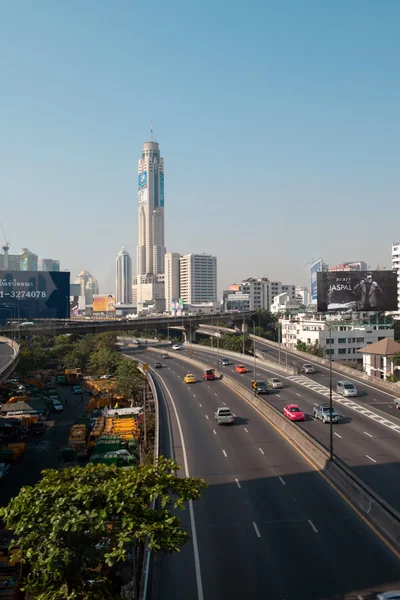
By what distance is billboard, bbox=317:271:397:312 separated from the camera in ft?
207

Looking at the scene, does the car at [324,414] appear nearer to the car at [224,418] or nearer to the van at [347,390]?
the car at [224,418]

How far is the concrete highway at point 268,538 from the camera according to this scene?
551 inches

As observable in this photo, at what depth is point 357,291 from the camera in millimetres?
64812

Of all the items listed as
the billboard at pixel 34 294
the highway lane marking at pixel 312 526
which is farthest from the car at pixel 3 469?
the highway lane marking at pixel 312 526

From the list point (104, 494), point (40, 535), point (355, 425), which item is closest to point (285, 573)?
point (104, 494)

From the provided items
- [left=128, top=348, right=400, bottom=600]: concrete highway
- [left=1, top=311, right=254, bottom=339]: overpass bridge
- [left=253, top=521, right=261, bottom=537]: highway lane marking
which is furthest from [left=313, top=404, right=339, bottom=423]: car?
[left=1, top=311, right=254, bottom=339]: overpass bridge

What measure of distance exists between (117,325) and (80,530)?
3532 inches

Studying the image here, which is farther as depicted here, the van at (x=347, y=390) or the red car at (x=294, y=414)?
the van at (x=347, y=390)

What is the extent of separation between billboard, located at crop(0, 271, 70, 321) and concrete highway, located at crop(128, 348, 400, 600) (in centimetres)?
2335

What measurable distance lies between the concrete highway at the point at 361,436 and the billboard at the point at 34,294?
20978 mm

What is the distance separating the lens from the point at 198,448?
29.0 metres

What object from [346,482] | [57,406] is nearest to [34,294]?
[57,406]

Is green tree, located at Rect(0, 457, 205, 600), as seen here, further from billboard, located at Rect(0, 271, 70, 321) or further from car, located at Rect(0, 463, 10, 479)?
billboard, located at Rect(0, 271, 70, 321)

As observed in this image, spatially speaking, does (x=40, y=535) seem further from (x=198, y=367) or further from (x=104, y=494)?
(x=198, y=367)
